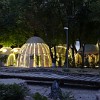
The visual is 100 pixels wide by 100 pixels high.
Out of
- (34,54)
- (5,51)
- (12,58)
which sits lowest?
(12,58)

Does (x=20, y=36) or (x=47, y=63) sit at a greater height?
(x=20, y=36)

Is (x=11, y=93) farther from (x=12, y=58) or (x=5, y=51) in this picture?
(x=5, y=51)

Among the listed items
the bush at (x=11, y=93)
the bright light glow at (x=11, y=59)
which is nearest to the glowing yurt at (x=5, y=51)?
the bright light glow at (x=11, y=59)

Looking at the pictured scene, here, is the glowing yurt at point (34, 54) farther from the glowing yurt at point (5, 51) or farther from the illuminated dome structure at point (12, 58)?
the glowing yurt at point (5, 51)

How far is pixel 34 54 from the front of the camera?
34.2 metres

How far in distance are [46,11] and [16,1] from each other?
3.69 m

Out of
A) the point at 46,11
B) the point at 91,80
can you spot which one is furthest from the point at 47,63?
the point at 91,80

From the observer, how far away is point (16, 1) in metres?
34.3

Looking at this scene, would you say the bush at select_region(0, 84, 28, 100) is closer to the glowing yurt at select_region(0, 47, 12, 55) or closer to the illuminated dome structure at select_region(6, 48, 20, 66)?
the illuminated dome structure at select_region(6, 48, 20, 66)

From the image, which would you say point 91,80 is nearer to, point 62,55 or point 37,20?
point 37,20

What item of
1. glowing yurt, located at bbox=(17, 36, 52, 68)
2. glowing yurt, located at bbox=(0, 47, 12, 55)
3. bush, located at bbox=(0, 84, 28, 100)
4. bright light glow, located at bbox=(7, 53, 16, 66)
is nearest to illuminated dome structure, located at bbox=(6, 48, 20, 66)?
bright light glow, located at bbox=(7, 53, 16, 66)

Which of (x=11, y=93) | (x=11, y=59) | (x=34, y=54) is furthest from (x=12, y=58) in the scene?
(x=11, y=93)

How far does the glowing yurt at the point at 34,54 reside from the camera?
33.5 metres

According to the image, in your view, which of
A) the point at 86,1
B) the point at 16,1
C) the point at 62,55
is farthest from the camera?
the point at 62,55
